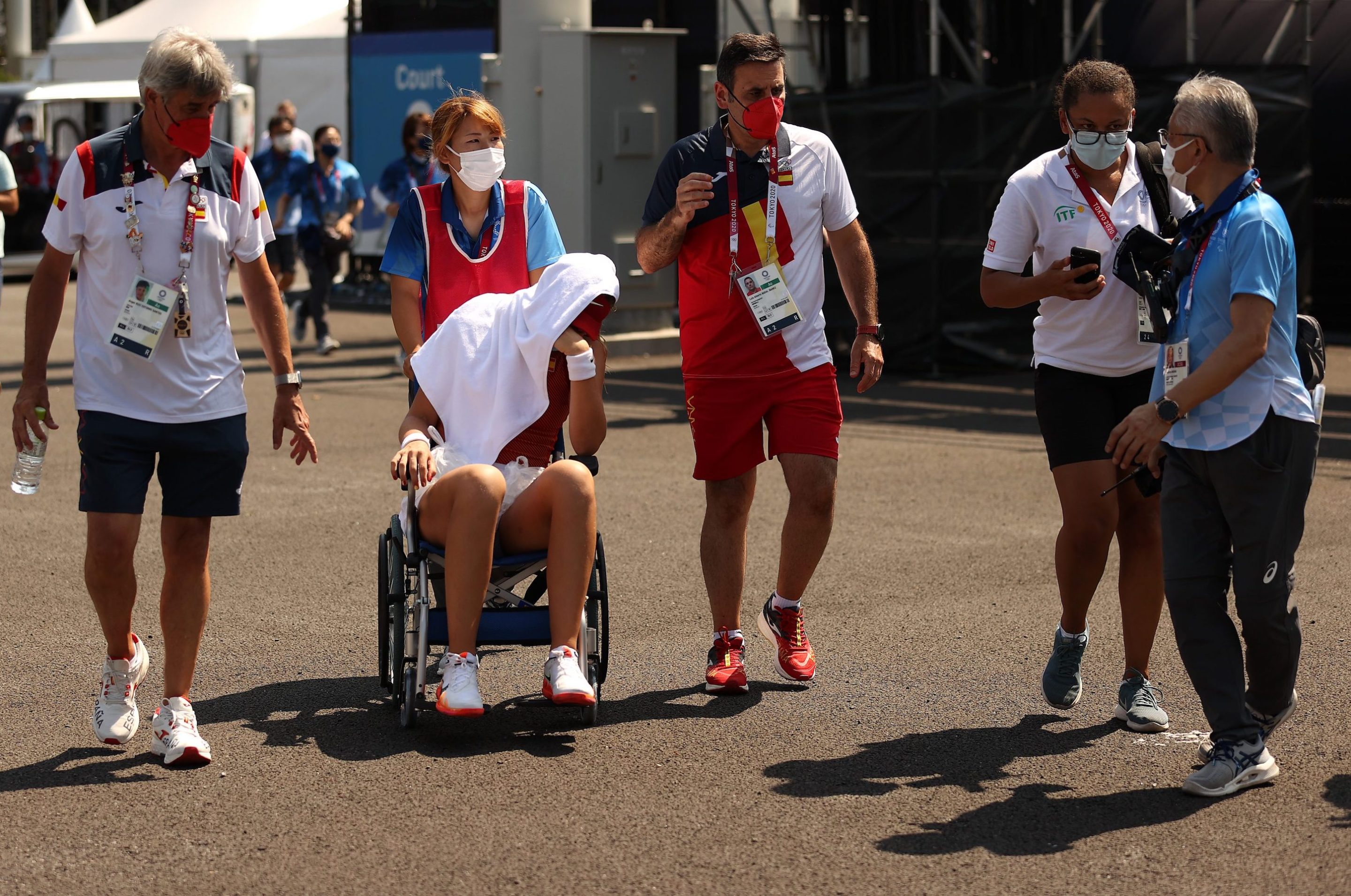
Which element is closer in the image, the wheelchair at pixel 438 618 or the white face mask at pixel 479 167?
the wheelchair at pixel 438 618

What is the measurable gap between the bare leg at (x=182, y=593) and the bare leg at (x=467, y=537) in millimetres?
633

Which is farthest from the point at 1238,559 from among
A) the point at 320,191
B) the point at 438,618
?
the point at 320,191

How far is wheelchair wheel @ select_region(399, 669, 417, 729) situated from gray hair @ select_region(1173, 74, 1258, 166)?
2.48 m

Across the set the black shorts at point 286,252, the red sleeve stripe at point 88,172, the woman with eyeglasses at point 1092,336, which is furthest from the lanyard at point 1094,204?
the black shorts at point 286,252

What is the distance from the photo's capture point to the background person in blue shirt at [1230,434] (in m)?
4.20

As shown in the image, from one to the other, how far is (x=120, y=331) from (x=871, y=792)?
88.0 inches

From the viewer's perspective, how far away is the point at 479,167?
5312 mm

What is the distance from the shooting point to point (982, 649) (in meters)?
5.88

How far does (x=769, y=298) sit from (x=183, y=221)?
1.75 m

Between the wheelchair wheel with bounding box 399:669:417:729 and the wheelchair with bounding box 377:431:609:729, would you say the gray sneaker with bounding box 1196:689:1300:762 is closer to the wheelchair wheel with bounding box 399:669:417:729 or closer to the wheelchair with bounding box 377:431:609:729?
the wheelchair with bounding box 377:431:609:729

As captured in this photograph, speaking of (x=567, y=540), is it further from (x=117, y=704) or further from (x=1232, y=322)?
(x=1232, y=322)

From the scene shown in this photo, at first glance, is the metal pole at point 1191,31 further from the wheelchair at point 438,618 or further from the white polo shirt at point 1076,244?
the wheelchair at point 438,618

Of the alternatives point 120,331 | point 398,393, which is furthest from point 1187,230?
point 398,393

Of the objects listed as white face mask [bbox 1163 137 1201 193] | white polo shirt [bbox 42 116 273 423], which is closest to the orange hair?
white polo shirt [bbox 42 116 273 423]
